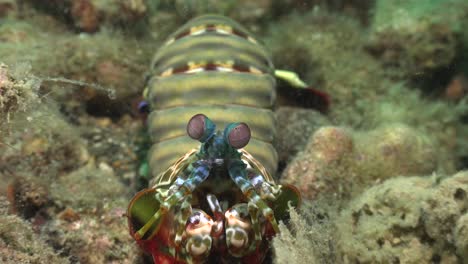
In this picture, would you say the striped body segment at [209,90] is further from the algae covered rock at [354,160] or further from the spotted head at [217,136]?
the spotted head at [217,136]


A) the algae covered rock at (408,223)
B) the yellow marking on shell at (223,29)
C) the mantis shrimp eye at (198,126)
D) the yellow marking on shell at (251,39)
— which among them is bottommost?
the yellow marking on shell at (251,39)

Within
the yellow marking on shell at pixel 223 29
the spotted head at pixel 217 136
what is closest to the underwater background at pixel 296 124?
the spotted head at pixel 217 136

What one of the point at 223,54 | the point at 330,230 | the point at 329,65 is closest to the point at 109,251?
the point at 330,230

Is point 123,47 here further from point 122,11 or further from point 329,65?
point 329,65

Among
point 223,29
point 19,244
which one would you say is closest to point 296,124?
point 223,29

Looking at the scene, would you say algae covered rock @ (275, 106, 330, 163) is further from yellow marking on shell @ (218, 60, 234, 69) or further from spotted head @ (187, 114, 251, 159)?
spotted head @ (187, 114, 251, 159)

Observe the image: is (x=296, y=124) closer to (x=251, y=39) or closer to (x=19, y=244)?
(x=251, y=39)
